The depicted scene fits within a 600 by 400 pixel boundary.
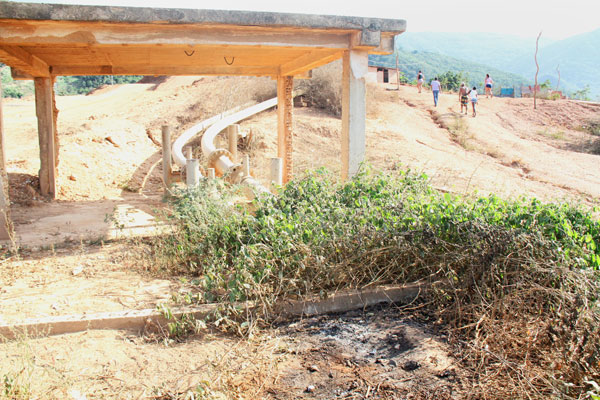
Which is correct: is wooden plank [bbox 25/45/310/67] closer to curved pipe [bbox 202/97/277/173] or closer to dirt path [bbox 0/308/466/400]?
curved pipe [bbox 202/97/277/173]

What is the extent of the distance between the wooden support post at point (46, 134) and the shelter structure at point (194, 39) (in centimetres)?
60

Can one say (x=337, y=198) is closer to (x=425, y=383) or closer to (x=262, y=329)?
(x=262, y=329)

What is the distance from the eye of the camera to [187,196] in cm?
611

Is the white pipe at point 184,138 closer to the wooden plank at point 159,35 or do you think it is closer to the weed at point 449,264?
the wooden plank at point 159,35

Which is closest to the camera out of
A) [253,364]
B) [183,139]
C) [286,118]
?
[253,364]

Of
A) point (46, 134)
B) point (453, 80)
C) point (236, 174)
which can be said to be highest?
point (453, 80)

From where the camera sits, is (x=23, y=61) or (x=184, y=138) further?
(x=184, y=138)

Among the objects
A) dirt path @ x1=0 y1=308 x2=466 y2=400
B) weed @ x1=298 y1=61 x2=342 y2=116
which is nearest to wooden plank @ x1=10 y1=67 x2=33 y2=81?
dirt path @ x1=0 y1=308 x2=466 y2=400

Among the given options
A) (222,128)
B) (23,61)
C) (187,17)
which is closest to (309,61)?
(187,17)

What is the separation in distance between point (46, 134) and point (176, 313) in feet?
25.9

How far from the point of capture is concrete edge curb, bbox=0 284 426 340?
A: 145 inches

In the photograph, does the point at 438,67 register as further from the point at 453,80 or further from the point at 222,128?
the point at 222,128

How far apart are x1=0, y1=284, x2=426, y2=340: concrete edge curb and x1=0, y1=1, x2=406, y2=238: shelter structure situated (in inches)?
116

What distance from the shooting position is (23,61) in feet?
26.1
